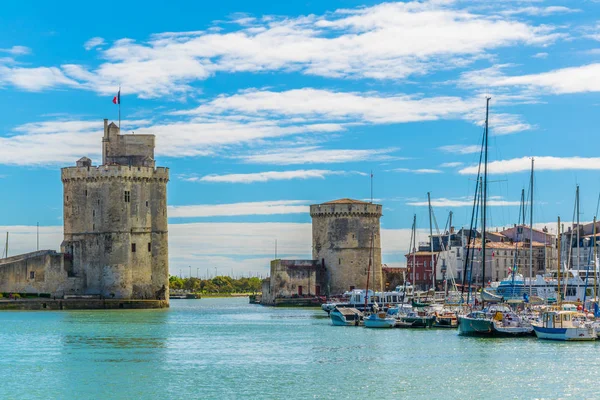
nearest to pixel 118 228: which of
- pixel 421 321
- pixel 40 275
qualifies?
pixel 40 275

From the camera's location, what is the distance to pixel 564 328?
42.6 m

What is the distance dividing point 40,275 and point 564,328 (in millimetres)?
43186

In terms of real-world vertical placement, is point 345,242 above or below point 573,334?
above

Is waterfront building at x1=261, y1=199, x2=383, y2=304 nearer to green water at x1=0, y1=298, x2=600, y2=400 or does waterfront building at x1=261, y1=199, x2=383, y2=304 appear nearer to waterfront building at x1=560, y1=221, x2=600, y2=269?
waterfront building at x1=560, y1=221, x2=600, y2=269

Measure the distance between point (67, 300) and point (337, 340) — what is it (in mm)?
32873

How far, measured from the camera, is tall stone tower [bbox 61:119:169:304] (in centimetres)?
7650

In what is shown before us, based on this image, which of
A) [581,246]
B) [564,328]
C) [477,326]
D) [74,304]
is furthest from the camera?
[581,246]

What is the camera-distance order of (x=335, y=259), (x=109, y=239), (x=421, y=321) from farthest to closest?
(x=335, y=259), (x=109, y=239), (x=421, y=321)

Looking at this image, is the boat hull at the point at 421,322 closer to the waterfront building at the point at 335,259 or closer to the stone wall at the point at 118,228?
the stone wall at the point at 118,228

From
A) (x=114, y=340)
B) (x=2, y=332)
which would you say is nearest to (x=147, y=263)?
(x=2, y=332)

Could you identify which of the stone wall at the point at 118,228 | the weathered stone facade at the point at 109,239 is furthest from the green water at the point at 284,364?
the stone wall at the point at 118,228

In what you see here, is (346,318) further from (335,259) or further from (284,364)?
(335,259)

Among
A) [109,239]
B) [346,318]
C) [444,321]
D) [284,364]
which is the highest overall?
[109,239]

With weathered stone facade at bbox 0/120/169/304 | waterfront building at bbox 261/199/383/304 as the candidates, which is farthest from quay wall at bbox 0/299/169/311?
waterfront building at bbox 261/199/383/304
